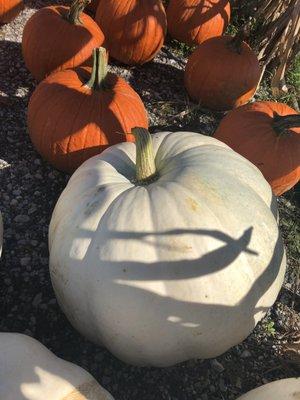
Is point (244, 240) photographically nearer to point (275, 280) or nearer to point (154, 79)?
point (275, 280)

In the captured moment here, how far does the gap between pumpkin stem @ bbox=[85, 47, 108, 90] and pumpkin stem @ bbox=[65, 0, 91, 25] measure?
1.95 ft

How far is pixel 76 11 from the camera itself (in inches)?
123

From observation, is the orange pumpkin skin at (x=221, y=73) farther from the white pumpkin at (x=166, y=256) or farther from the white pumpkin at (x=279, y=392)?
the white pumpkin at (x=279, y=392)

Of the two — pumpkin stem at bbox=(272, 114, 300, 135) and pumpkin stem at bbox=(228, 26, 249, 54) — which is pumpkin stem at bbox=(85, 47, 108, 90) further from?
pumpkin stem at bbox=(228, 26, 249, 54)

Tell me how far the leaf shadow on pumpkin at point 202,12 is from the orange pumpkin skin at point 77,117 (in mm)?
1339

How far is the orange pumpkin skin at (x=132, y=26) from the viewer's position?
350 cm

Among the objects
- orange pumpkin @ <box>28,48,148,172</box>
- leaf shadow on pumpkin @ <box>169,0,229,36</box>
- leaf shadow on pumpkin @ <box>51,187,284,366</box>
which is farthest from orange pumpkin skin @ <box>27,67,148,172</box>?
leaf shadow on pumpkin @ <box>169,0,229,36</box>

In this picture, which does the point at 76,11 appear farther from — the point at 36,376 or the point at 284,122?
the point at 36,376

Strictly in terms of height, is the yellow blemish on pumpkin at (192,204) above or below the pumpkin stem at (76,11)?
above

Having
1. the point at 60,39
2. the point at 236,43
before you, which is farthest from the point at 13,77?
the point at 236,43

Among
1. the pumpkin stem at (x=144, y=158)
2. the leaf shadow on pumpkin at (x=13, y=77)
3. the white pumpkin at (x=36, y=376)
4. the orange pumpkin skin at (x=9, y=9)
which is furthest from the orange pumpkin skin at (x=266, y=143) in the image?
the orange pumpkin skin at (x=9, y=9)

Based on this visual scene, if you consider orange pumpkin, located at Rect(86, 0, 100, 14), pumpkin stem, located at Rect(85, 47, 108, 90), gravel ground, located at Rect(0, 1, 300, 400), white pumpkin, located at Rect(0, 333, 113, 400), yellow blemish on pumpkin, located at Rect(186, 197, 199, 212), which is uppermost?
yellow blemish on pumpkin, located at Rect(186, 197, 199, 212)

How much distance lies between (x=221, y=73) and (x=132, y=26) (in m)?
0.65

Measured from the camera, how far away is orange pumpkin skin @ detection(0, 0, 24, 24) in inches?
140
